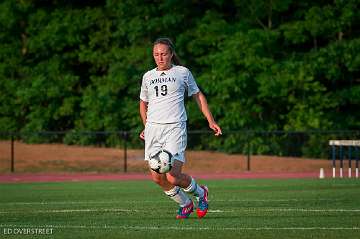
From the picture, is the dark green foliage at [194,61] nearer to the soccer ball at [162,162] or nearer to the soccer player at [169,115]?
the soccer player at [169,115]

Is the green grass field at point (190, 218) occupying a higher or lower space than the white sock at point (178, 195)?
lower

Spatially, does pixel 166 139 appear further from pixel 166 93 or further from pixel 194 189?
pixel 194 189

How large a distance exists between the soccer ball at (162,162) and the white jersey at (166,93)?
486 millimetres

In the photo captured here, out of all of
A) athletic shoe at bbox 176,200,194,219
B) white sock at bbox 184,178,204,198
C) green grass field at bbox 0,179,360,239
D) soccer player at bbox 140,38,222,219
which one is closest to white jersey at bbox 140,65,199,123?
soccer player at bbox 140,38,222,219

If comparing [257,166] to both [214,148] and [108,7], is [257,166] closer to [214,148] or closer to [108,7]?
[214,148]

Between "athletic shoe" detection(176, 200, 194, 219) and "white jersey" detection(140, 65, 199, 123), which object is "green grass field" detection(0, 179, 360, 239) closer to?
"athletic shoe" detection(176, 200, 194, 219)

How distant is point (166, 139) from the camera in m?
13.1

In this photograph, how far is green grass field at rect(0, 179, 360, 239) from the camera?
11250 mm

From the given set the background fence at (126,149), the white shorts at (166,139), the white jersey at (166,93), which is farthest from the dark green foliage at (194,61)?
the white shorts at (166,139)

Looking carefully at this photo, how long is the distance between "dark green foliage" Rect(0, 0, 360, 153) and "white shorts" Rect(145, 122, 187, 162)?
27.0m

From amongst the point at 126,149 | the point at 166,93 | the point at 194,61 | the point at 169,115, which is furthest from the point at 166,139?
the point at 194,61

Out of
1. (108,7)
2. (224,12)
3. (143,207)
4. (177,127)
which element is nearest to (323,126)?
(224,12)

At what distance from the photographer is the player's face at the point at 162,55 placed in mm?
13172

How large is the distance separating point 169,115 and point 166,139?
1.02ft
